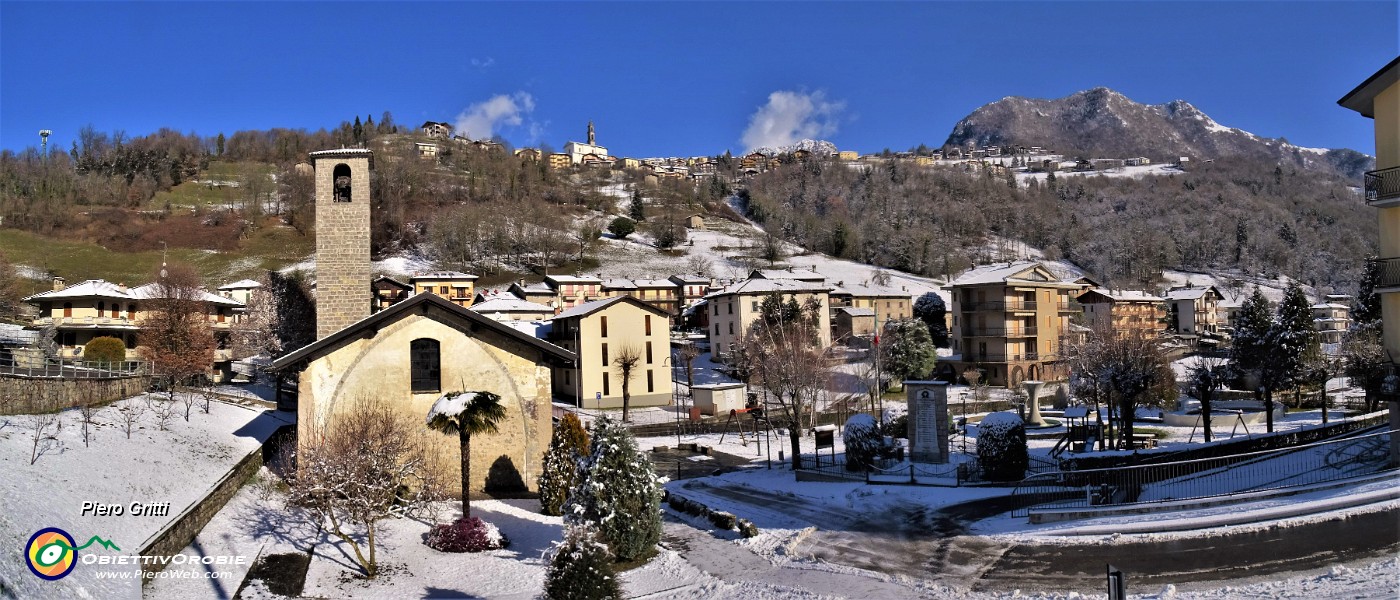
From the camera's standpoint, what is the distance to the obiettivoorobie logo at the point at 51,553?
12.0 metres

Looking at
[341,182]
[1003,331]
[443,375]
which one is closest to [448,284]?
[1003,331]

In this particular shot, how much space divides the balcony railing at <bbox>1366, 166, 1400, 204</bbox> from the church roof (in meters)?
20.2

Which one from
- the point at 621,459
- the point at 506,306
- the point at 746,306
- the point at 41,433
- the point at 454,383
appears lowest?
the point at 621,459

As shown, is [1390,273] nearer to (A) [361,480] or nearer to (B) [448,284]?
(A) [361,480]

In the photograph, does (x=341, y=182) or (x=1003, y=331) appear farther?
(x=1003, y=331)

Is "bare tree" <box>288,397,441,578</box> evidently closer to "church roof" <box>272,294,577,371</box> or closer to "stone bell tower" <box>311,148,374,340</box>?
"church roof" <box>272,294,577,371</box>

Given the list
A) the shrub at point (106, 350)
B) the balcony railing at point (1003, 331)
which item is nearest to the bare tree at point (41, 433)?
the shrub at point (106, 350)

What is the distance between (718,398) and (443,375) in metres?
24.4

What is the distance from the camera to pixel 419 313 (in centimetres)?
2427

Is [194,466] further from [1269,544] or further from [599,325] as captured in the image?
[599,325]

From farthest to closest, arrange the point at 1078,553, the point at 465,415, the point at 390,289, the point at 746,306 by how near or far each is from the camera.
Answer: the point at 390,289 < the point at 746,306 < the point at 465,415 < the point at 1078,553

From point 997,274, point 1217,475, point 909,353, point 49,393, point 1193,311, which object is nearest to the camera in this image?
point 1217,475

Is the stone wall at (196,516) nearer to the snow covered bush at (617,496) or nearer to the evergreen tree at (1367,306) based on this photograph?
the snow covered bush at (617,496)

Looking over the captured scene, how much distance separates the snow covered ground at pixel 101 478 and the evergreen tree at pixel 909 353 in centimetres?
4193
